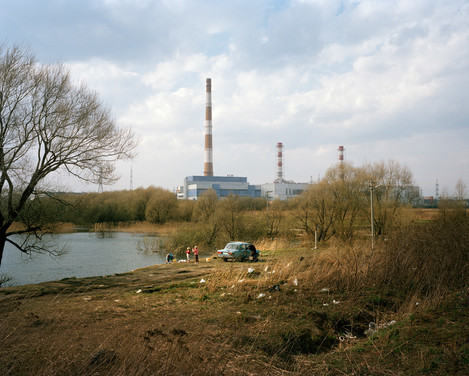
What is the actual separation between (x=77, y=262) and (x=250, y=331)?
2510cm

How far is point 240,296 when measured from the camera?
10.8 metres

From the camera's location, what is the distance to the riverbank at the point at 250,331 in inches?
197

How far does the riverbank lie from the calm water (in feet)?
39.8

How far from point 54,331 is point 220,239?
34.1 meters

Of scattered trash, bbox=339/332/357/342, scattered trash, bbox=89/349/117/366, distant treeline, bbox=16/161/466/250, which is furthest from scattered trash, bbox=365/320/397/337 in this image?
distant treeline, bbox=16/161/466/250

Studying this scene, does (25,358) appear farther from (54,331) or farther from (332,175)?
(332,175)

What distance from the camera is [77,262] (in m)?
29.1

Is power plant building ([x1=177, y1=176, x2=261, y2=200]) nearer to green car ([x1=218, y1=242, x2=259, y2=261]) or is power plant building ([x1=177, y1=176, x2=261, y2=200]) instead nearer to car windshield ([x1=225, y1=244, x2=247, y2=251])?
car windshield ([x1=225, y1=244, x2=247, y2=251])

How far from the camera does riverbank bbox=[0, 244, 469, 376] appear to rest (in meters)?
5.01

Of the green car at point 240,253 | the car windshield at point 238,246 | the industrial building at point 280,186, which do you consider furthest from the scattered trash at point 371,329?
the industrial building at point 280,186

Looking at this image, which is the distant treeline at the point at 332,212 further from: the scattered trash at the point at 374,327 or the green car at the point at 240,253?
the scattered trash at the point at 374,327

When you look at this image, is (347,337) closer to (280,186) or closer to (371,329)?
(371,329)

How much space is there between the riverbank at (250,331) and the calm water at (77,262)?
39.8 ft

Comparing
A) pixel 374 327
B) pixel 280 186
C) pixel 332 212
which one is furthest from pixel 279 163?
pixel 374 327
